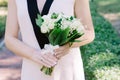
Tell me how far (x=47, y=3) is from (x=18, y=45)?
324 mm

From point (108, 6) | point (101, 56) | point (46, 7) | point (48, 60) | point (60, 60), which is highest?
point (46, 7)

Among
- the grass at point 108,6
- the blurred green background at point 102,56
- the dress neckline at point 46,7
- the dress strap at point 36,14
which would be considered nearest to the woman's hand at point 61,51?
the dress strap at point 36,14

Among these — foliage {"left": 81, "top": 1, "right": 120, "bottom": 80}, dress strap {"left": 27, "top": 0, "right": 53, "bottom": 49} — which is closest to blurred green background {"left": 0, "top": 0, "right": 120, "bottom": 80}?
foliage {"left": 81, "top": 1, "right": 120, "bottom": 80}

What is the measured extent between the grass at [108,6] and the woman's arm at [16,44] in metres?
13.6

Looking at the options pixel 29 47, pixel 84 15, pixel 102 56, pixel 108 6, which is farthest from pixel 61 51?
pixel 108 6

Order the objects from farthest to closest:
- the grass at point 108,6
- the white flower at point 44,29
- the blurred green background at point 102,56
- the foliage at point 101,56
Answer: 1. the grass at point 108,6
2. the foliage at point 101,56
3. the blurred green background at point 102,56
4. the white flower at point 44,29

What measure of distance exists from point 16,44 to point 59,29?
1.04 ft

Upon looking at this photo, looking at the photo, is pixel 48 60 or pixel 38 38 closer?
pixel 48 60

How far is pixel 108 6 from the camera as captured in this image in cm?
1750

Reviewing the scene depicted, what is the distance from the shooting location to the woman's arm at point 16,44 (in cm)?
254

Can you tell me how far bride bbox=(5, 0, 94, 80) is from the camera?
8.52 ft

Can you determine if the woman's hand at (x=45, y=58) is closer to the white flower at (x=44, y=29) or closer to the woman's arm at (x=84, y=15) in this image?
the white flower at (x=44, y=29)

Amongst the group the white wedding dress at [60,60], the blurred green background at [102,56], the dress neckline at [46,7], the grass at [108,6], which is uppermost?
the dress neckline at [46,7]

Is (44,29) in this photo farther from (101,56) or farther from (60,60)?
(101,56)
